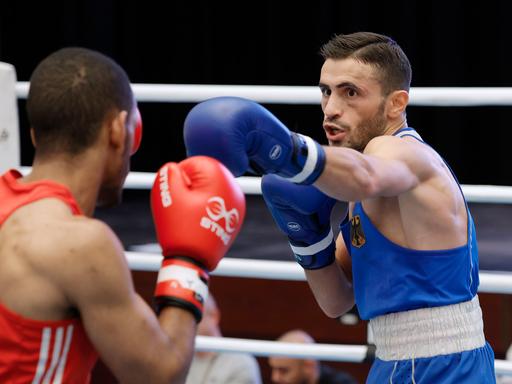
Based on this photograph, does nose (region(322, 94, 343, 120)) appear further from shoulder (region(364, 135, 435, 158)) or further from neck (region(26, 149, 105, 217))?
neck (region(26, 149, 105, 217))

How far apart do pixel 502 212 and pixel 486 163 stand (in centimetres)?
60

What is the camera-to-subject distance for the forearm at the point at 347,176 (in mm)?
1675

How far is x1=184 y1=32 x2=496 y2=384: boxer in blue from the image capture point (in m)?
1.69

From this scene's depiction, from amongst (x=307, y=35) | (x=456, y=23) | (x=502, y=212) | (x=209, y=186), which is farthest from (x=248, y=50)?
(x=209, y=186)

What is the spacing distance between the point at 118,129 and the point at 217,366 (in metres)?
1.83

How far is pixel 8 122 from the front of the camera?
2.41 meters

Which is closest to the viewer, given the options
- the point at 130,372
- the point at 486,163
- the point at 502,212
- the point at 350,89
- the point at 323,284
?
the point at 130,372

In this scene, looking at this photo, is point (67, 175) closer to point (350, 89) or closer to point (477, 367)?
point (350, 89)

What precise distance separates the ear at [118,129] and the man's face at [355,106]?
0.65 metres

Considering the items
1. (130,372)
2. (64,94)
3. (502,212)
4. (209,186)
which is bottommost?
(502,212)

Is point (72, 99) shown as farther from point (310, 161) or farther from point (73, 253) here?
point (310, 161)

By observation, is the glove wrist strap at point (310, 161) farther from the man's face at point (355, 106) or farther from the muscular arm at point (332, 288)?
the muscular arm at point (332, 288)

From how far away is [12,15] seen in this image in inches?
259

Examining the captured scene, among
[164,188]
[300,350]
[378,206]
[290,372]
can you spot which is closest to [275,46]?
[290,372]
